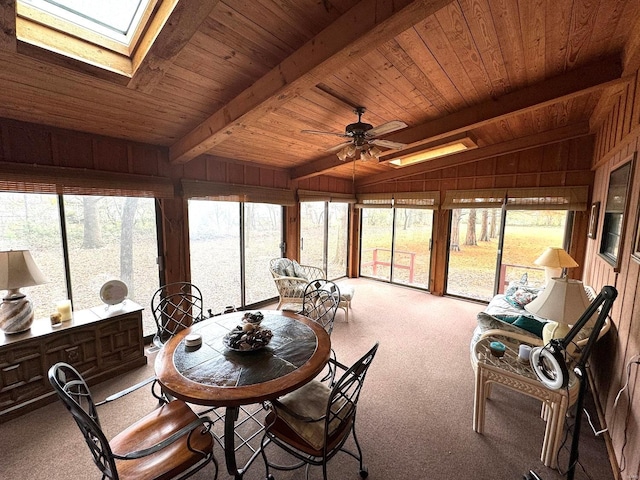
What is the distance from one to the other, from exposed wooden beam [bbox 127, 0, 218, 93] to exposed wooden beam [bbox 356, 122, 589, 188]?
467cm

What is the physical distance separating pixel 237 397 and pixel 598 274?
13.1 feet

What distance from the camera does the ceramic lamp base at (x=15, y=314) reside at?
7.35 feet

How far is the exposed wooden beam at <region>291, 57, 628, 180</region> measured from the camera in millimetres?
2340

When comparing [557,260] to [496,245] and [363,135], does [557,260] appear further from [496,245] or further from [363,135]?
[363,135]

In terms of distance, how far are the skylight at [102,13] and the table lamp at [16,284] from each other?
71.0 inches

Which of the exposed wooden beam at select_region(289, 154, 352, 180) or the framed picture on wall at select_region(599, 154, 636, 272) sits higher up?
the exposed wooden beam at select_region(289, 154, 352, 180)

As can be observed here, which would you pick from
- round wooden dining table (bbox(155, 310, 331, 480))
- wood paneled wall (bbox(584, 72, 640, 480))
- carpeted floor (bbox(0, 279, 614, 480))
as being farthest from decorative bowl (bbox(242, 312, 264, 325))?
wood paneled wall (bbox(584, 72, 640, 480))

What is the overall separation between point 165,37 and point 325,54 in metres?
0.95

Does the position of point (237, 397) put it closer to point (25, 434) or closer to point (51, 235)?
point (25, 434)

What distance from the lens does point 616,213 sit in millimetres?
2576

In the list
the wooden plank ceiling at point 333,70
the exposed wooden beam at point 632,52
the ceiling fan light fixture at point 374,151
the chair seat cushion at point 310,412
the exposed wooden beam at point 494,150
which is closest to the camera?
the chair seat cushion at point 310,412

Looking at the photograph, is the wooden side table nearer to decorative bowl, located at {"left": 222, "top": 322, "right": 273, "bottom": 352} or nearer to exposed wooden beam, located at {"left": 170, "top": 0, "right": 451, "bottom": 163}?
decorative bowl, located at {"left": 222, "top": 322, "right": 273, "bottom": 352}

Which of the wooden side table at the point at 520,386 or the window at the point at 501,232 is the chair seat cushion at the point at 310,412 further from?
the window at the point at 501,232

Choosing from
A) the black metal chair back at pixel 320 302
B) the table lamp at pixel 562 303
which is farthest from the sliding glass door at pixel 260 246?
the table lamp at pixel 562 303
